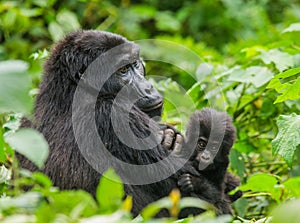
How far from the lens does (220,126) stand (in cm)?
371

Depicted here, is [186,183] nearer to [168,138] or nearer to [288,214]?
[168,138]

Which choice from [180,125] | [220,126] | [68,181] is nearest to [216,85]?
[180,125]

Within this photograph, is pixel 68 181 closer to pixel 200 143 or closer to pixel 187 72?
pixel 200 143

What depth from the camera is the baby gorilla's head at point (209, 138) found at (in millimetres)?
3585

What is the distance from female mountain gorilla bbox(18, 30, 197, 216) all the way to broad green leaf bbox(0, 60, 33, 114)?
4.32 feet

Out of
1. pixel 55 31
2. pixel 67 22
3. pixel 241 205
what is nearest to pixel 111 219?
pixel 241 205

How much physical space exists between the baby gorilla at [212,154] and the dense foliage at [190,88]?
192 millimetres

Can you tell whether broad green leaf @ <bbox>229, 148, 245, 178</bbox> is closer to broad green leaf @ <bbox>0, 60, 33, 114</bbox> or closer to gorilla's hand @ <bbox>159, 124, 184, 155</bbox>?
gorilla's hand @ <bbox>159, 124, 184, 155</bbox>

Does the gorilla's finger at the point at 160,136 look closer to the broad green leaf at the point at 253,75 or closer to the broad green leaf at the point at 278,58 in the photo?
the broad green leaf at the point at 253,75

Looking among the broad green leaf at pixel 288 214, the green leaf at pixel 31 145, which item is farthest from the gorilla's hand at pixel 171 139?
the broad green leaf at pixel 288 214

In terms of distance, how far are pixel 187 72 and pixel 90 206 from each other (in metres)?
4.00

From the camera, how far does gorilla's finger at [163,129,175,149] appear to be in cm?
343

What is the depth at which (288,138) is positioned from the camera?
9.94ft

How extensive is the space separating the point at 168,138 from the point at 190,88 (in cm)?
120
